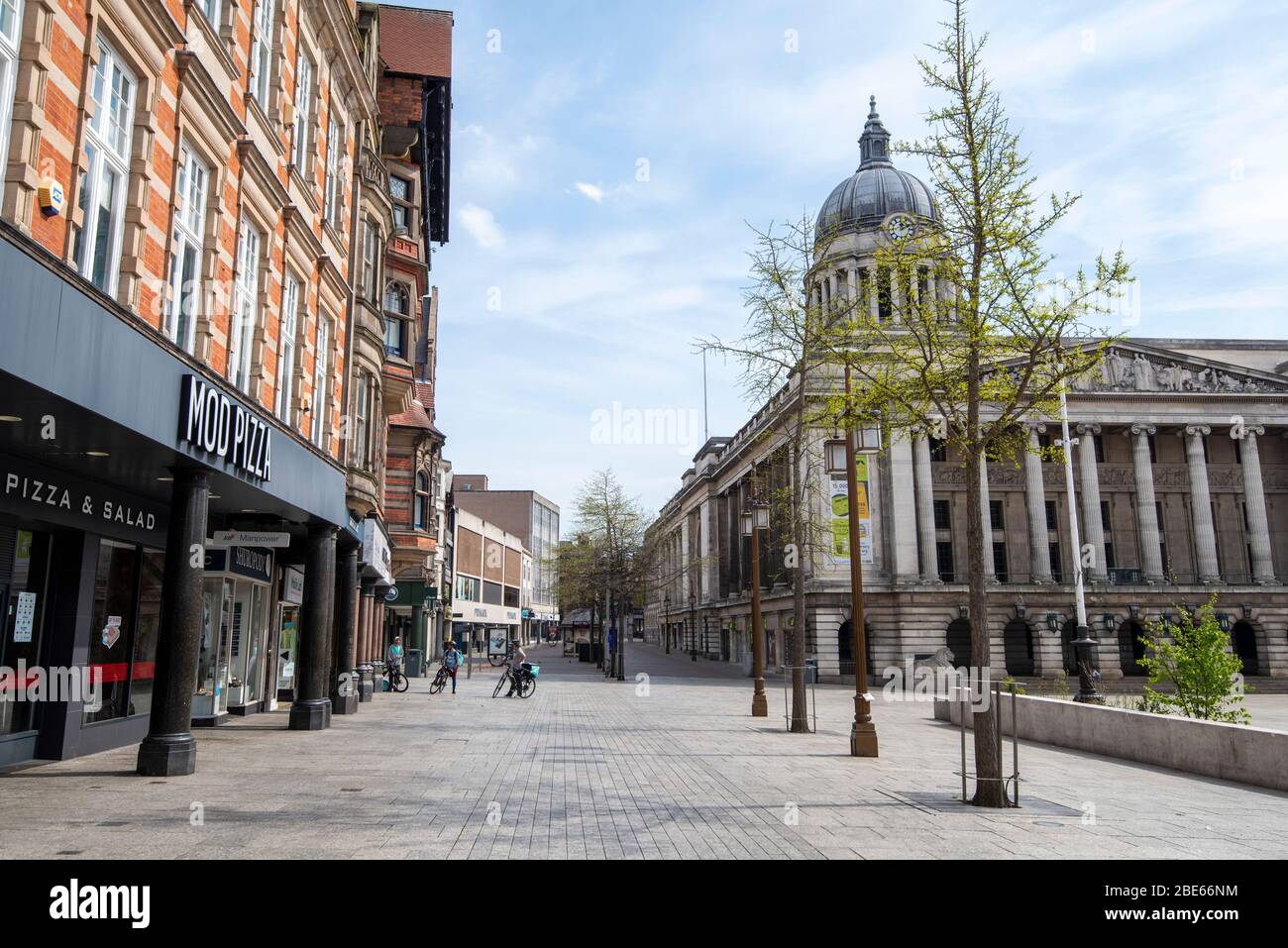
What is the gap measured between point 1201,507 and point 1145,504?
343cm

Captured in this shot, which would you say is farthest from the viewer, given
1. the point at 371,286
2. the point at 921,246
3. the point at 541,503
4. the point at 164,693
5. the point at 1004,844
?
the point at 541,503

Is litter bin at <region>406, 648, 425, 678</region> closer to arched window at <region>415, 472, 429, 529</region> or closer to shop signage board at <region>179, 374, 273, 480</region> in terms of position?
arched window at <region>415, 472, 429, 529</region>

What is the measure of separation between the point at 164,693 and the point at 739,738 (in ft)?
34.9

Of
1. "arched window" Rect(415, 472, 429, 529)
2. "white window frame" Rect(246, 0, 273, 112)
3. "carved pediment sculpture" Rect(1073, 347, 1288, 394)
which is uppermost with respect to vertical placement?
"carved pediment sculpture" Rect(1073, 347, 1288, 394)

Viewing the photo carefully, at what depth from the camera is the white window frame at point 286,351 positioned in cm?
1653

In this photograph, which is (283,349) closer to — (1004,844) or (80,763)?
(80,763)

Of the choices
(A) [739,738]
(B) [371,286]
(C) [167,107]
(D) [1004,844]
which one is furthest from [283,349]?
(D) [1004,844]

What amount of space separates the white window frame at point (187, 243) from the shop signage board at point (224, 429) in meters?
0.94

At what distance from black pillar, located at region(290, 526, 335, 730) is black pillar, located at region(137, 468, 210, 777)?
584 centimetres

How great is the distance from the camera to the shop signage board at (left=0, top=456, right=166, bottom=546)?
10.9 m

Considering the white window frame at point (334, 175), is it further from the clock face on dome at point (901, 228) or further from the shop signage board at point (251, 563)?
the clock face on dome at point (901, 228)

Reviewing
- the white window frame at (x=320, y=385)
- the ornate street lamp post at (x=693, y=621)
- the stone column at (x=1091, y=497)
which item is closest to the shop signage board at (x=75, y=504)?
the white window frame at (x=320, y=385)

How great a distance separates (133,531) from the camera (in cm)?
1406

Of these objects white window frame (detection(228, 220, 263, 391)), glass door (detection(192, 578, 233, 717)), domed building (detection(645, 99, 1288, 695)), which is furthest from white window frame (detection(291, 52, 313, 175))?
domed building (detection(645, 99, 1288, 695))
